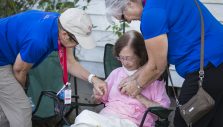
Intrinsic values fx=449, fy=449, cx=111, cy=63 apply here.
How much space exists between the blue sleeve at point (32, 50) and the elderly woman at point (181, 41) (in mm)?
553

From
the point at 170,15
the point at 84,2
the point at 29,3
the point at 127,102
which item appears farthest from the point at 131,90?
the point at 84,2

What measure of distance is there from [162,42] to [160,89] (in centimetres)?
86

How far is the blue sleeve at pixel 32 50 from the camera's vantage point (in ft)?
10.2

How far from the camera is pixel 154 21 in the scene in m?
2.77

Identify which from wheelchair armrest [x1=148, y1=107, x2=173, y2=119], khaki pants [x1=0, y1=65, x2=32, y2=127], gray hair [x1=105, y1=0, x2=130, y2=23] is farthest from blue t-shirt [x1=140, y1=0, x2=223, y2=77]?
khaki pants [x1=0, y1=65, x2=32, y2=127]

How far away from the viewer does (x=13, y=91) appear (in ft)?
11.4

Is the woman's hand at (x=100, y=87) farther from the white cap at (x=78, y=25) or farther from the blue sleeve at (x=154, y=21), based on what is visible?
the blue sleeve at (x=154, y=21)

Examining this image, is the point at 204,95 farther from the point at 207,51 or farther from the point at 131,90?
the point at 131,90

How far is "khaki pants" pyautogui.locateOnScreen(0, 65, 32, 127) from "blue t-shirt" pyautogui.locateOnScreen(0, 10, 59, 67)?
0.11 m

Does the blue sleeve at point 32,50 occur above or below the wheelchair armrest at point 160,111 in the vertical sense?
above

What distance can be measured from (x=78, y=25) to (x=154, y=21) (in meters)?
0.59

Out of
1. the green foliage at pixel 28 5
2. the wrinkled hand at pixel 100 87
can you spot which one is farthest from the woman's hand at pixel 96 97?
the green foliage at pixel 28 5

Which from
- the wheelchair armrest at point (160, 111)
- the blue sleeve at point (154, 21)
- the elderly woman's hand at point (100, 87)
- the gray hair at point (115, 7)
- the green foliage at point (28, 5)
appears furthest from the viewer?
the green foliage at point (28, 5)

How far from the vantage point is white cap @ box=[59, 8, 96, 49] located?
3.09 metres
